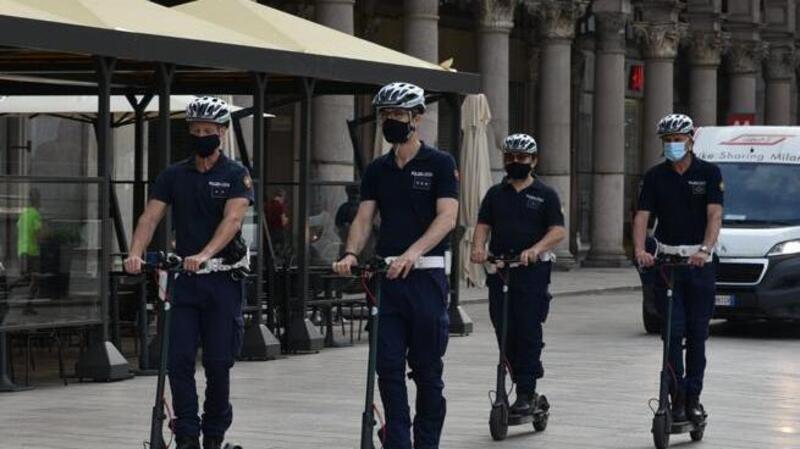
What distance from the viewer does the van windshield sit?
2333 cm

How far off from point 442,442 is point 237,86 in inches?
357

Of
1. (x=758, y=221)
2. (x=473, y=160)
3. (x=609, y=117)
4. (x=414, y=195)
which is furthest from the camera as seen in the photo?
(x=609, y=117)

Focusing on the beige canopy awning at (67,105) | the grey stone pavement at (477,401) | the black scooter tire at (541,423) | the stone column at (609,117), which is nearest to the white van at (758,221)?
the grey stone pavement at (477,401)

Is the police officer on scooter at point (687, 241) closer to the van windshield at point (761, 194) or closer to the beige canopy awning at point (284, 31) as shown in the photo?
the beige canopy awning at point (284, 31)

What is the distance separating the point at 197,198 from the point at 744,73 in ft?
130

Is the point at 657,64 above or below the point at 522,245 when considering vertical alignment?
above

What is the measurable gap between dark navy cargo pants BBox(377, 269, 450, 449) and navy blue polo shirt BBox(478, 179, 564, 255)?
312 centimetres

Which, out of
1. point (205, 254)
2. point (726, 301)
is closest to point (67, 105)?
point (726, 301)

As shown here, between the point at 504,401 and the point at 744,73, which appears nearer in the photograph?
the point at 504,401

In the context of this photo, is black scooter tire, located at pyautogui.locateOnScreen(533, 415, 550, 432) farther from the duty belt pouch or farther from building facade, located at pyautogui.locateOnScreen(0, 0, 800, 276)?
building facade, located at pyautogui.locateOnScreen(0, 0, 800, 276)

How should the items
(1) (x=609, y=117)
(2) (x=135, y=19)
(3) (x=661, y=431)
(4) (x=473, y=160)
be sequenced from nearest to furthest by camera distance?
(3) (x=661, y=431) < (2) (x=135, y=19) < (4) (x=473, y=160) < (1) (x=609, y=117)

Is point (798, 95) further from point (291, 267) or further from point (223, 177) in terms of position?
point (223, 177)

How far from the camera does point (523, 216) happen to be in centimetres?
1345

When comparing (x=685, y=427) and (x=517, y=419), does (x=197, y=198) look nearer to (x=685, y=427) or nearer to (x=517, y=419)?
(x=517, y=419)
